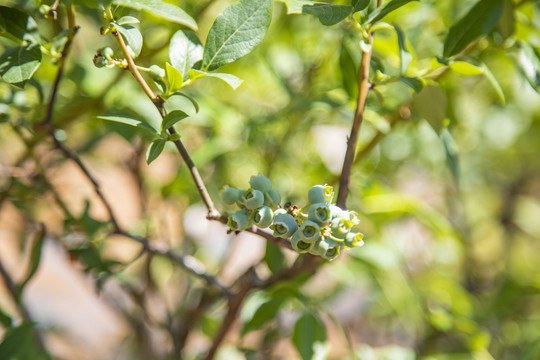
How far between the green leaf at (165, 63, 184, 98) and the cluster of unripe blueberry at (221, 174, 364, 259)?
9 cm

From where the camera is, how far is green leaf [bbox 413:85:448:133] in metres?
0.48

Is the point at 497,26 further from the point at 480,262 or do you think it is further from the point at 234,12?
the point at 480,262

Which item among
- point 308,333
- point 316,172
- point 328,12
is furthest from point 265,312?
point 328,12

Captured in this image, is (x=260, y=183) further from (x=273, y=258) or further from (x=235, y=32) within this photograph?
(x=273, y=258)

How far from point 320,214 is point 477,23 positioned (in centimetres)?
26

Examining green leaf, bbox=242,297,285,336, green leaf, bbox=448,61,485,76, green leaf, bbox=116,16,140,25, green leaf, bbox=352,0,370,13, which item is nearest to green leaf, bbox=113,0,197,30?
green leaf, bbox=116,16,140,25

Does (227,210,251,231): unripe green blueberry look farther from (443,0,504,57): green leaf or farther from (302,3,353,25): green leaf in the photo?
(443,0,504,57): green leaf

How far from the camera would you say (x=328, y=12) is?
387mm

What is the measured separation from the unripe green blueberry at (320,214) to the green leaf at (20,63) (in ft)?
0.76

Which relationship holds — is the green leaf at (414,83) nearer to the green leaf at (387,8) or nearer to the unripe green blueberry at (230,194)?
the green leaf at (387,8)

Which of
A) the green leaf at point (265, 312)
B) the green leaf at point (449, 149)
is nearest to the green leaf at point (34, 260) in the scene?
the green leaf at point (265, 312)

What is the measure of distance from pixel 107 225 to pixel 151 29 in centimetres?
32

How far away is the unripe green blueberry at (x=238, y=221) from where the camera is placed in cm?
35

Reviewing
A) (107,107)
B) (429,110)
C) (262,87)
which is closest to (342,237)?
(429,110)
